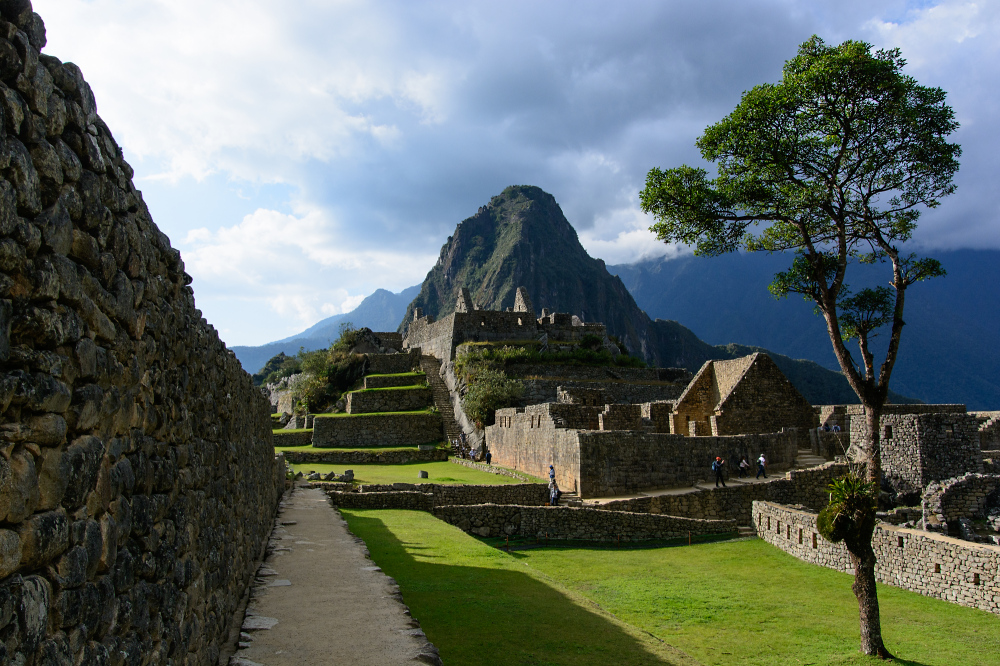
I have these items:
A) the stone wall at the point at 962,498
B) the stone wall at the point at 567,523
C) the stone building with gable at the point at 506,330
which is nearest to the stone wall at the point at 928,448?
the stone wall at the point at 962,498

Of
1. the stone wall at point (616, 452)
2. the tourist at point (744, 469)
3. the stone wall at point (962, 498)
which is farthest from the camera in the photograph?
the tourist at point (744, 469)

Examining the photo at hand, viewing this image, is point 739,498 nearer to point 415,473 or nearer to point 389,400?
point 415,473

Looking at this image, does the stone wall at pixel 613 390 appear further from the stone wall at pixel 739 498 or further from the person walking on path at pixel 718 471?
the stone wall at pixel 739 498

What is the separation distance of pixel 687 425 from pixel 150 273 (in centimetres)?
2430

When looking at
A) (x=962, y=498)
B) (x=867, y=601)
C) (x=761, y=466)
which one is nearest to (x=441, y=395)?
(x=761, y=466)

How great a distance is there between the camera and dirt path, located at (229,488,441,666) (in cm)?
539

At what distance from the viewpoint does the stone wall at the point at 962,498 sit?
15.2 metres

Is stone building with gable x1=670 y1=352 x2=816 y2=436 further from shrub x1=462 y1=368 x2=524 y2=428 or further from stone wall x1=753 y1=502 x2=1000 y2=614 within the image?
stone wall x1=753 y1=502 x2=1000 y2=614

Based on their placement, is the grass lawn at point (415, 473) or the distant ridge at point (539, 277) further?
the distant ridge at point (539, 277)

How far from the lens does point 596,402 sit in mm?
26703

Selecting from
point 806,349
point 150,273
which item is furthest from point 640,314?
point 150,273

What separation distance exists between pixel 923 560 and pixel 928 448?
26.3 ft

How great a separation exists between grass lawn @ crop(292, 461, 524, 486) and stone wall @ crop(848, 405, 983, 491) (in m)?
11.0

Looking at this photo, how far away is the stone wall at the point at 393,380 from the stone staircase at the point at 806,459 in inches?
752
